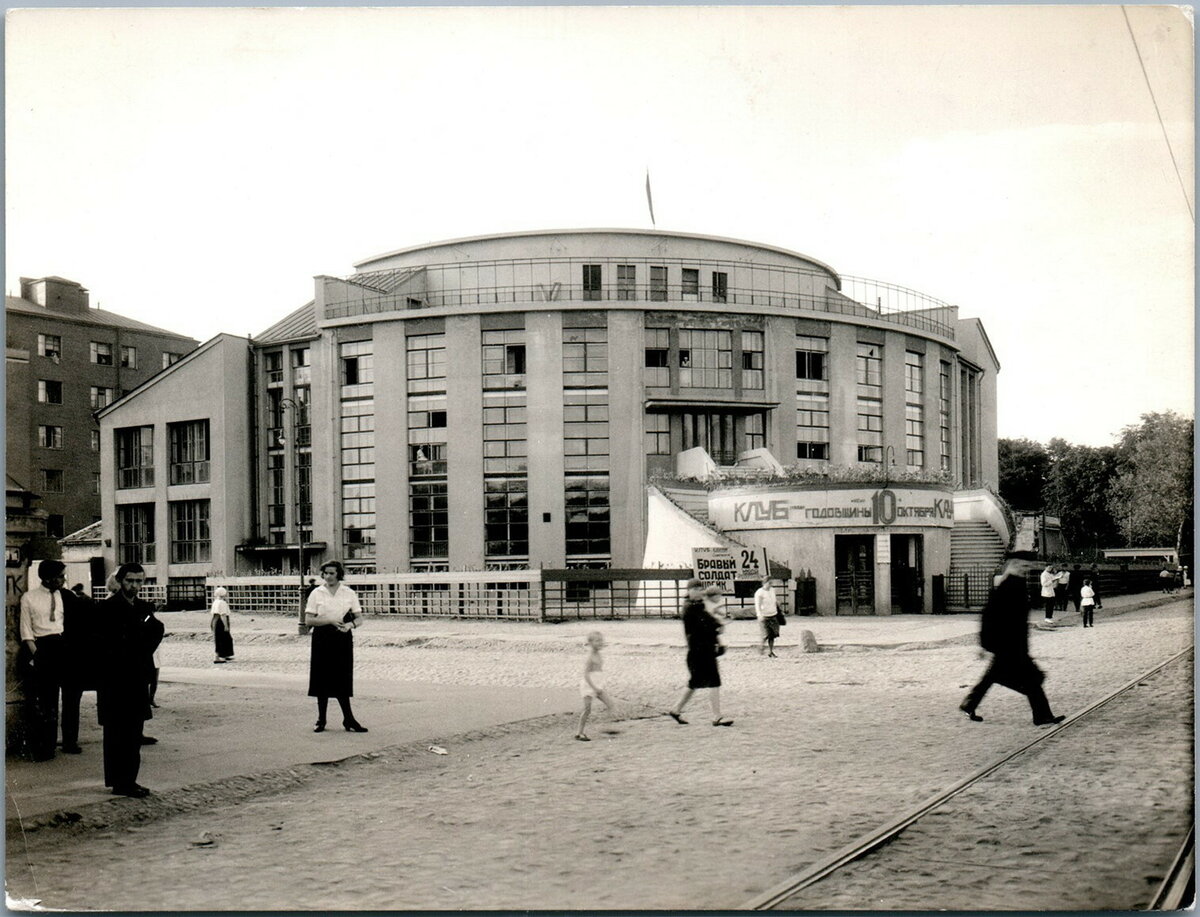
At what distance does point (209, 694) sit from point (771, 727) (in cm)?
480

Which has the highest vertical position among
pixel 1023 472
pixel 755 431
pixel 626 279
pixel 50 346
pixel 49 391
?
pixel 626 279

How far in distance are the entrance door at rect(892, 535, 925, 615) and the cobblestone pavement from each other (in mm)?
7376

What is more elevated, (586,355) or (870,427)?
(586,355)

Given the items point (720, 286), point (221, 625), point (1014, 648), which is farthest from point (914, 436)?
point (221, 625)

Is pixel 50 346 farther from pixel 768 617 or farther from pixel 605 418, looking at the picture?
pixel 605 418

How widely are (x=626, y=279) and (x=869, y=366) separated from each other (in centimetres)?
717

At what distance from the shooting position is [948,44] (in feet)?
23.6

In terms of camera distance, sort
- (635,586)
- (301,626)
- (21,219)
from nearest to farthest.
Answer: (21,219), (301,626), (635,586)

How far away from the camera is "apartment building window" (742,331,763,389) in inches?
802

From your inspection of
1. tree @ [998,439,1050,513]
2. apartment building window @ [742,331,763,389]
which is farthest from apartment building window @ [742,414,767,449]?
tree @ [998,439,1050,513]

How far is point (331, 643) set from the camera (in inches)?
313

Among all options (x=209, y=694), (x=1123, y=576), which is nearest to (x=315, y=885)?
(x=209, y=694)

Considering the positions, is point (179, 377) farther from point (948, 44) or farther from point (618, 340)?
point (618, 340)

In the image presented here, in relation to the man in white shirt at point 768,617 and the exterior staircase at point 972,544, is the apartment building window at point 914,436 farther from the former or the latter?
the man in white shirt at point 768,617
